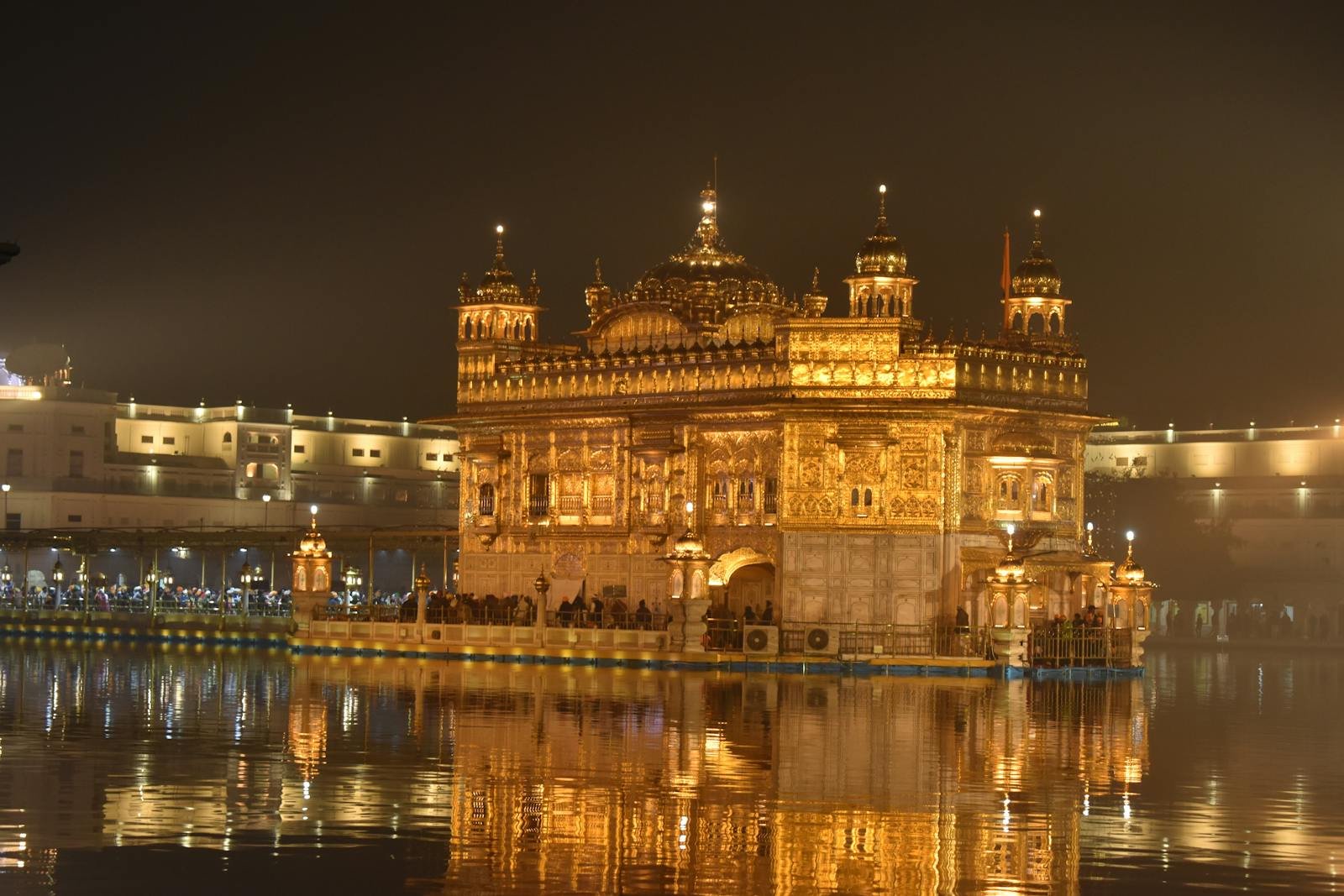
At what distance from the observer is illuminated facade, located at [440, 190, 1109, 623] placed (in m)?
57.4

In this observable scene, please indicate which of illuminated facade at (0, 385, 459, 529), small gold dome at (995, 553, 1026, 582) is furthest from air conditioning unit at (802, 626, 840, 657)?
illuminated facade at (0, 385, 459, 529)

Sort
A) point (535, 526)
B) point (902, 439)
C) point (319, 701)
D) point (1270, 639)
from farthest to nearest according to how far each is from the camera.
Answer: point (1270, 639), point (535, 526), point (902, 439), point (319, 701)

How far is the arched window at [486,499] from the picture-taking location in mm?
67438

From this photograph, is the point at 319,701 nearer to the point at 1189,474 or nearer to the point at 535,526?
the point at 535,526

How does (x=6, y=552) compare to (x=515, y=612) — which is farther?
(x=6, y=552)

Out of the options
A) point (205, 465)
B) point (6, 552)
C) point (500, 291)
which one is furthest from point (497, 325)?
point (205, 465)

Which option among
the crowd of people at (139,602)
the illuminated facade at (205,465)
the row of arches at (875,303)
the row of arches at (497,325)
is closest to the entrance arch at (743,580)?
the row of arches at (875,303)

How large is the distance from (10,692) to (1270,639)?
60.2 m

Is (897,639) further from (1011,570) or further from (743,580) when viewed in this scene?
(743,580)

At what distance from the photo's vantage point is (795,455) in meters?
58.3

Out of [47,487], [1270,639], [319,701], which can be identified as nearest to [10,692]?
[319,701]

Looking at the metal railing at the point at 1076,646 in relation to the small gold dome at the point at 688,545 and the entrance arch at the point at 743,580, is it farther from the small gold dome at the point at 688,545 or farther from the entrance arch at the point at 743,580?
the entrance arch at the point at 743,580

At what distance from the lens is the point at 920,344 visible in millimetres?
57562

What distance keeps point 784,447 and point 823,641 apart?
17.5 feet
